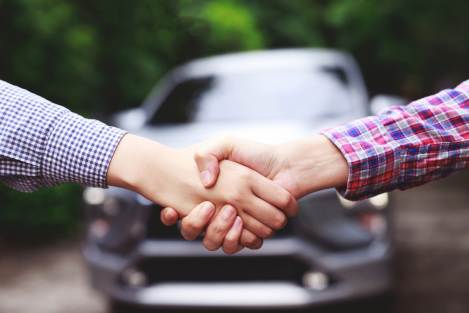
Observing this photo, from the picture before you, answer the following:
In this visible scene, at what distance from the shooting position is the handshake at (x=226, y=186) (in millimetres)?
2174

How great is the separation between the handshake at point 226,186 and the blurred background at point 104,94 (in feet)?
8.03

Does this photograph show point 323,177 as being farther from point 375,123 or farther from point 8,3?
point 8,3

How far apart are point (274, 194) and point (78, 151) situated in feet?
2.10

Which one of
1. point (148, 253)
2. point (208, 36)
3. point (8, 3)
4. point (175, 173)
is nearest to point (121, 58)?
point (8, 3)

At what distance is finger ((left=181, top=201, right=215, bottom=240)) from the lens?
217cm

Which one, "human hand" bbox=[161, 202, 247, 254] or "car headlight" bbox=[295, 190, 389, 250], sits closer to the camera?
"human hand" bbox=[161, 202, 247, 254]

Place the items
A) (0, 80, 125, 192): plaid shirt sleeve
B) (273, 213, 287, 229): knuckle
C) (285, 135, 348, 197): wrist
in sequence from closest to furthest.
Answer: (0, 80, 125, 192): plaid shirt sleeve → (285, 135, 348, 197): wrist → (273, 213, 287, 229): knuckle

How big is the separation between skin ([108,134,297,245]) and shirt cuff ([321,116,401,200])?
0.79 ft

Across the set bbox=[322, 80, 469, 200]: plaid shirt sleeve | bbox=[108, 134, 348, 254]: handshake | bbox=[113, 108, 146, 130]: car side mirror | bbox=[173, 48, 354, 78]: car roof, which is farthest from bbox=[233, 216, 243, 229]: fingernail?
bbox=[173, 48, 354, 78]: car roof

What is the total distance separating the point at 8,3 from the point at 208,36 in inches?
297

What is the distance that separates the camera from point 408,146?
81.3 inches

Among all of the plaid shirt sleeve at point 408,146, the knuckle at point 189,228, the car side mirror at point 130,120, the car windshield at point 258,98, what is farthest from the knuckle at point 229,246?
the car side mirror at point 130,120

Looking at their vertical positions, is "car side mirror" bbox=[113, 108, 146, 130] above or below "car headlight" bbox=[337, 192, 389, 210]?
above

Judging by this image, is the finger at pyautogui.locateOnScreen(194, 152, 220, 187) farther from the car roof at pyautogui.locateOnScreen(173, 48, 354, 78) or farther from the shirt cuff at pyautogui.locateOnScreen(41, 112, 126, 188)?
the car roof at pyautogui.locateOnScreen(173, 48, 354, 78)
